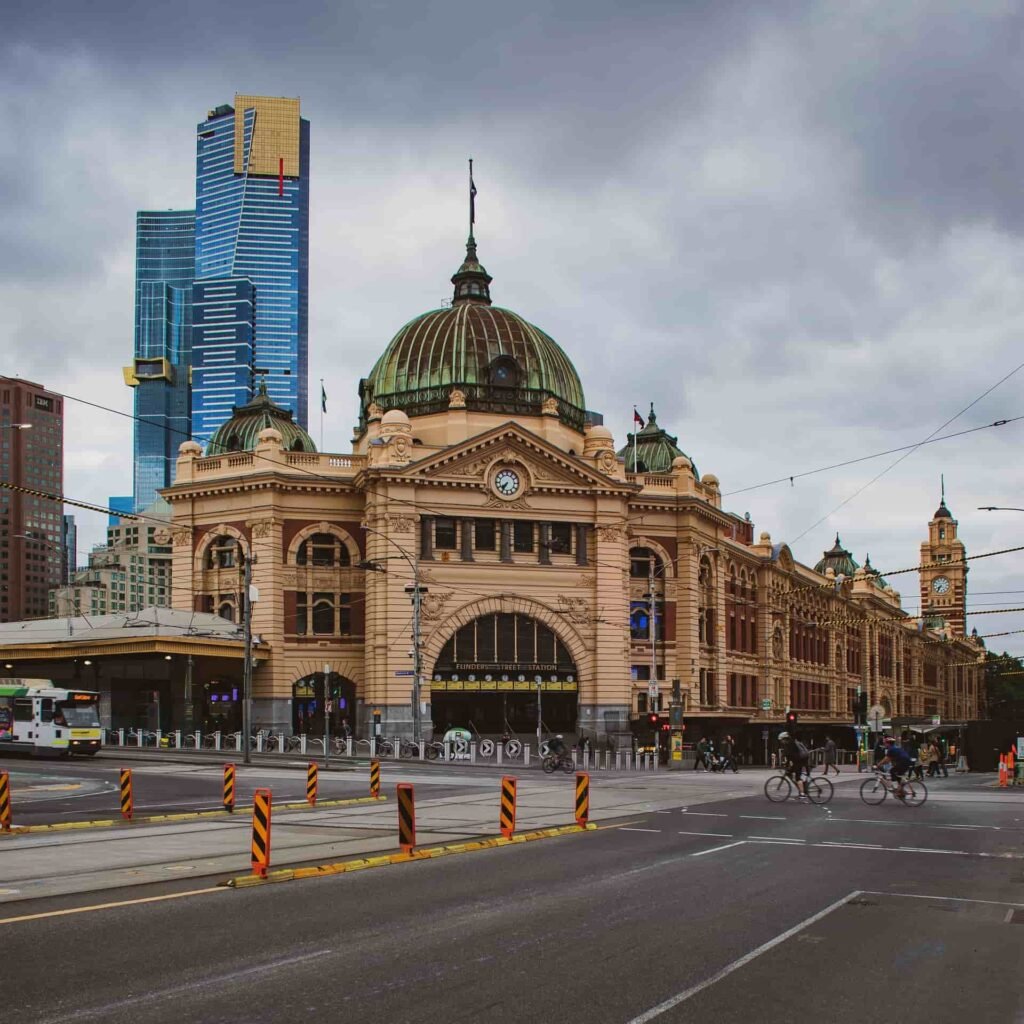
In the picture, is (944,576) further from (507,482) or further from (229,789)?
(229,789)

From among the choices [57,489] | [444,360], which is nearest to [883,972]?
[444,360]

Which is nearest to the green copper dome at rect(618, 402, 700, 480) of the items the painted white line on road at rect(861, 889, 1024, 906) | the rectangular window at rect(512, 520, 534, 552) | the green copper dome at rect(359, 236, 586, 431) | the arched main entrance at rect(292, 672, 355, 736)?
the green copper dome at rect(359, 236, 586, 431)

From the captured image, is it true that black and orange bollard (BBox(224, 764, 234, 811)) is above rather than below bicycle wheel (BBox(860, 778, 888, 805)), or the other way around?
above

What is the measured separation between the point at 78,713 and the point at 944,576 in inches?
6054

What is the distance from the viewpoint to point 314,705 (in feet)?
226

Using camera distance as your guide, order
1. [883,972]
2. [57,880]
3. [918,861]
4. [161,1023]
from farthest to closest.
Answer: [918,861], [57,880], [883,972], [161,1023]

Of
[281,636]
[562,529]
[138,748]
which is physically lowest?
→ [138,748]

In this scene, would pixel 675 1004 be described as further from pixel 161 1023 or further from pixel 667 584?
pixel 667 584

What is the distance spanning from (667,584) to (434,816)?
49.3m

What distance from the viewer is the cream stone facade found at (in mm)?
66750

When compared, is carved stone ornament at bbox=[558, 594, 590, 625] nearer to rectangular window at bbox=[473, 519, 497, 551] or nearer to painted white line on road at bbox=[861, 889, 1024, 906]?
rectangular window at bbox=[473, 519, 497, 551]

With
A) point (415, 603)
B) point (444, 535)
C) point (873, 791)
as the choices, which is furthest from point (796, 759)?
point (444, 535)

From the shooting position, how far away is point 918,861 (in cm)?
1930

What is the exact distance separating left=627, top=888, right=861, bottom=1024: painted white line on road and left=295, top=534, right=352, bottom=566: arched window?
56.4 metres
